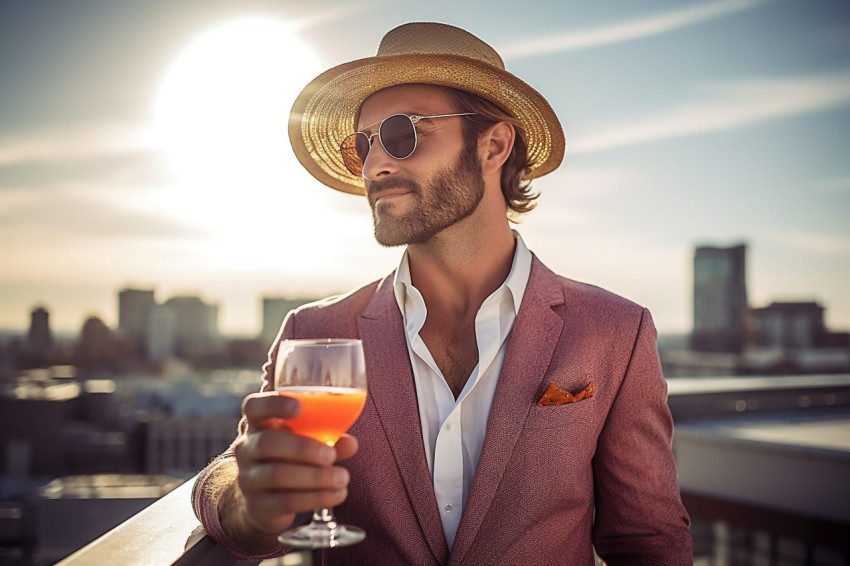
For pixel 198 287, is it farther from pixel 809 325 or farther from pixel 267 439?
pixel 267 439

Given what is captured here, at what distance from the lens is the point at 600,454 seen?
198cm

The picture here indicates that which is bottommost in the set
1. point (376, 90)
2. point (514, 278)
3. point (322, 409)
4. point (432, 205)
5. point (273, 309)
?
point (273, 309)

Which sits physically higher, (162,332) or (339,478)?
(339,478)

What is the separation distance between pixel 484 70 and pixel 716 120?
14.2 metres

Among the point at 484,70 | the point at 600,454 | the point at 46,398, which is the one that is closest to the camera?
the point at 600,454

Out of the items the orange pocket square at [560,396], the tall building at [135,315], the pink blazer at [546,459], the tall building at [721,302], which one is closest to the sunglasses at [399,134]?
the pink blazer at [546,459]

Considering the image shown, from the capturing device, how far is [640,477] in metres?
1.94

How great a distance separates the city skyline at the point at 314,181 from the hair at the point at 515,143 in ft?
0.51

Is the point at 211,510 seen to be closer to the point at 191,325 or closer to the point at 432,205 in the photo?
the point at 432,205

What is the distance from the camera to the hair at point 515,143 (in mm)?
2400

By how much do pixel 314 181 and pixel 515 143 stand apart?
Answer: 846 mm

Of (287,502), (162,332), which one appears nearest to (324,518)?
(287,502)

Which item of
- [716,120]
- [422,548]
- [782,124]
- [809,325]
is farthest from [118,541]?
[809,325]

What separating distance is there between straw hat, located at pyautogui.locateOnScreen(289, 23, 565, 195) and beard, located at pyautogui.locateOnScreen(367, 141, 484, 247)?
0.86 ft
